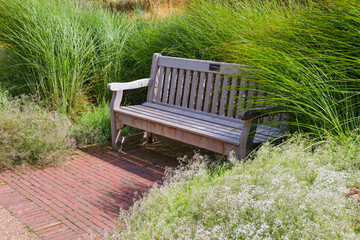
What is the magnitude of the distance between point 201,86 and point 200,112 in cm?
31

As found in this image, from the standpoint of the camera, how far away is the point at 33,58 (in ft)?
18.6

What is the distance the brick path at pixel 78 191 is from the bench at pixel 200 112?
44 centimetres

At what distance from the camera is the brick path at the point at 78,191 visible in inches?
123

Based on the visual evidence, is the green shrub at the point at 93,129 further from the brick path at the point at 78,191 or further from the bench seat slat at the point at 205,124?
the bench seat slat at the point at 205,124

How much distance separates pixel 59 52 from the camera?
5.70 metres

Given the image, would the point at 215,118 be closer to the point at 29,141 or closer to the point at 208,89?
the point at 208,89

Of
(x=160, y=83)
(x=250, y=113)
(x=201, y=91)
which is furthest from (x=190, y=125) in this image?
(x=160, y=83)

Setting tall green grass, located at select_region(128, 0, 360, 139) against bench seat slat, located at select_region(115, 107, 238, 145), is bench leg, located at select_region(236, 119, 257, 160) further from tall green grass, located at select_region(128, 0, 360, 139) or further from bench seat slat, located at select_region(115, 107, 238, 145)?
tall green grass, located at select_region(128, 0, 360, 139)

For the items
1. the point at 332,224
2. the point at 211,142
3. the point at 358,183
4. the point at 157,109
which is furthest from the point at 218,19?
the point at 332,224

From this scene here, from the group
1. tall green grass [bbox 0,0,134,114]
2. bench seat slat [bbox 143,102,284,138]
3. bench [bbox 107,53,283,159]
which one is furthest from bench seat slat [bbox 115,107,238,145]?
tall green grass [bbox 0,0,134,114]

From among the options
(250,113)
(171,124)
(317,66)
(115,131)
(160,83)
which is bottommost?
(115,131)

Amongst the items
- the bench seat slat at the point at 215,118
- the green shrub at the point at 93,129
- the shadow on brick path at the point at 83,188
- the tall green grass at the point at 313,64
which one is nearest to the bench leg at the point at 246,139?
the bench seat slat at the point at 215,118

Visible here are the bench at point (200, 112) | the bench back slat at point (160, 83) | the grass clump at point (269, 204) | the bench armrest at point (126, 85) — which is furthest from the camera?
the bench back slat at point (160, 83)

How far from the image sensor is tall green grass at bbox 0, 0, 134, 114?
551 cm
